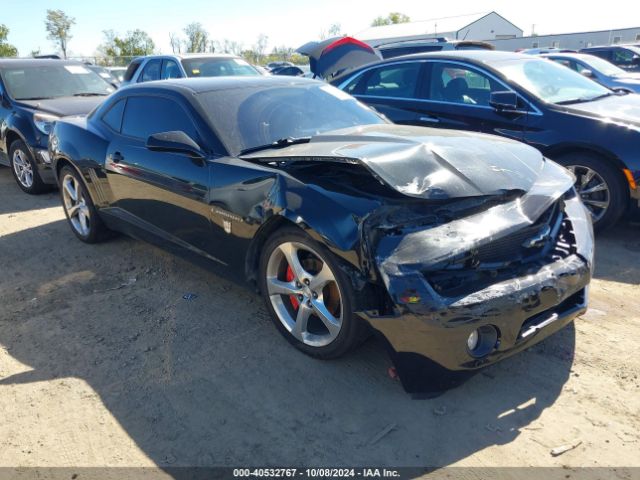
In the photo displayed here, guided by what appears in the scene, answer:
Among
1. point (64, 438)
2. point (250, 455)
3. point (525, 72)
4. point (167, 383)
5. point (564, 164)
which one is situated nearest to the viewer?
→ point (250, 455)

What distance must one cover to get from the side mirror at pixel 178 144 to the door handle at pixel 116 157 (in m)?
0.88

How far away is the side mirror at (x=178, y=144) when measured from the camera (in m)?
3.42

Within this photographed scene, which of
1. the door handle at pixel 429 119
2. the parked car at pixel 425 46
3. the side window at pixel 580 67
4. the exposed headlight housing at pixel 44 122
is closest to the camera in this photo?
the door handle at pixel 429 119

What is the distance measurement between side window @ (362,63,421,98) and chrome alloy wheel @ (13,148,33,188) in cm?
453

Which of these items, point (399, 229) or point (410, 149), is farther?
point (410, 149)

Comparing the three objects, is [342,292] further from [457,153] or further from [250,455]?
[457,153]

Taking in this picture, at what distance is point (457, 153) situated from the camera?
3037 mm

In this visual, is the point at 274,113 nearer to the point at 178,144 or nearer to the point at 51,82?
the point at 178,144

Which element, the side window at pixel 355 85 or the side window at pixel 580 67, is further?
the side window at pixel 580 67

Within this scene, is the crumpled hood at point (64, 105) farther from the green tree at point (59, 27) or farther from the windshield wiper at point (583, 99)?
the green tree at point (59, 27)

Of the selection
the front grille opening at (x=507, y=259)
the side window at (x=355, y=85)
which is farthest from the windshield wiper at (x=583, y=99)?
the front grille opening at (x=507, y=259)

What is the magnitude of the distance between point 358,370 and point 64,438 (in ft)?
4.98

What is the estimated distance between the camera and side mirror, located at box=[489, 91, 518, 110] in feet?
16.3

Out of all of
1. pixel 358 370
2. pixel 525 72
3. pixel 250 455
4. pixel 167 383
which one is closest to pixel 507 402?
pixel 358 370
